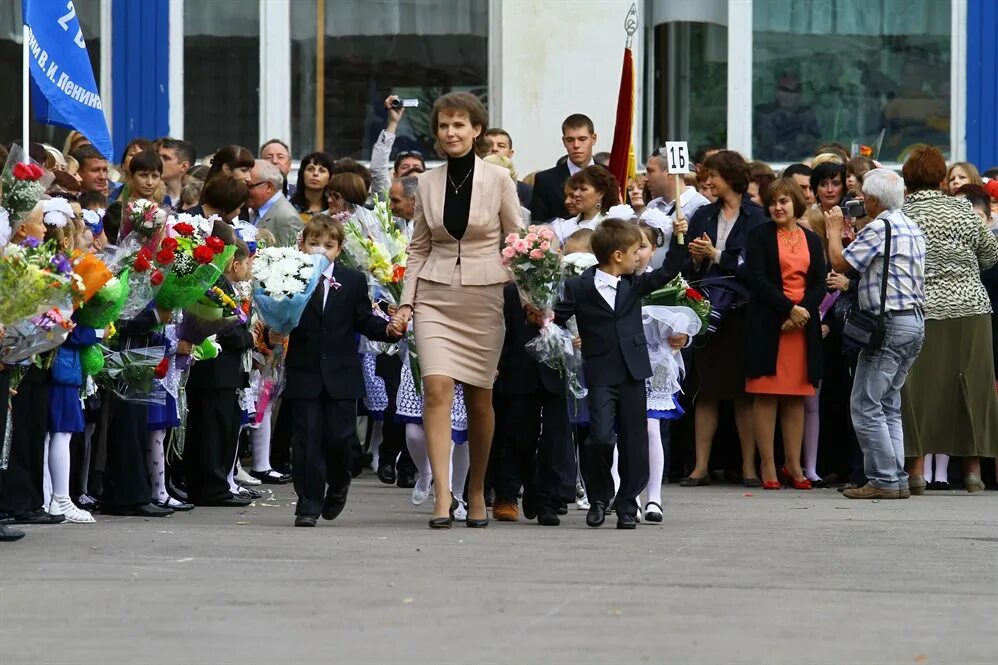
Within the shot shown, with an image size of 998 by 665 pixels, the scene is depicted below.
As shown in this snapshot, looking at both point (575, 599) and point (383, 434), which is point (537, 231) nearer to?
point (575, 599)

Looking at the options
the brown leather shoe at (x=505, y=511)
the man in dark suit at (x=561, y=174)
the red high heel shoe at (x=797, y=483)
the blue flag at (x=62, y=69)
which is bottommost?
the red high heel shoe at (x=797, y=483)

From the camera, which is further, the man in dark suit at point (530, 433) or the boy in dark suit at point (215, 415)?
the boy in dark suit at point (215, 415)

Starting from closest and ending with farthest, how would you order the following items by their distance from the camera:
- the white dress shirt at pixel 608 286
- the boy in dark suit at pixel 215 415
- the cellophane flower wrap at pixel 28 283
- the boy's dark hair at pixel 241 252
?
the cellophane flower wrap at pixel 28 283 → the white dress shirt at pixel 608 286 → the boy's dark hair at pixel 241 252 → the boy in dark suit at pixel 215 415

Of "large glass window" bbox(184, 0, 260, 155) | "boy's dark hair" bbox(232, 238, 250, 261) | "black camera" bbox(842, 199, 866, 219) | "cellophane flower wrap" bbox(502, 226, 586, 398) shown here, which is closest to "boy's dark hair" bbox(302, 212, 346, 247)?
"boy's dark hair" bbox(232, 238, 250, 261)

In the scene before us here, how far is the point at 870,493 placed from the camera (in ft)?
41.8

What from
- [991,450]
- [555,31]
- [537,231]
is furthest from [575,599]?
[555,31]

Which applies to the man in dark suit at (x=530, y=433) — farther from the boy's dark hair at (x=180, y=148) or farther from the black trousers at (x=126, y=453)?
the boy's dark hair at (x=180, y=148)

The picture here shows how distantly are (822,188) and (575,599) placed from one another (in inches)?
288

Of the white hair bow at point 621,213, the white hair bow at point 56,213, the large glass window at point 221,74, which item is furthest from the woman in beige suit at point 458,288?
the large glass window at point 221,74

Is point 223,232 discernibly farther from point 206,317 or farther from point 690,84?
point 690,84

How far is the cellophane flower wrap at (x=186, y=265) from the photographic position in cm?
1059

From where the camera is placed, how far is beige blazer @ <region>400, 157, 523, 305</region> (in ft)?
33.7

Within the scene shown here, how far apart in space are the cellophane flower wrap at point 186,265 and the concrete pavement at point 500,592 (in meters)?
1.20

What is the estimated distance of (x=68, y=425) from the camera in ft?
34.2
